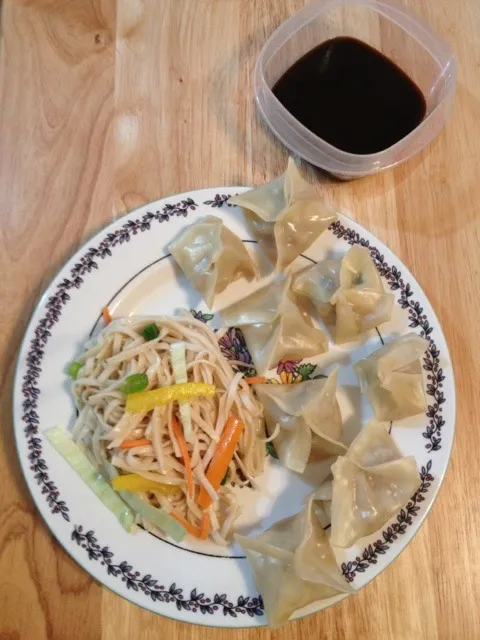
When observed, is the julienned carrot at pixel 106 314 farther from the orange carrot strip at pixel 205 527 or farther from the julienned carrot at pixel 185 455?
the orange carrot strip at pixel 205 527

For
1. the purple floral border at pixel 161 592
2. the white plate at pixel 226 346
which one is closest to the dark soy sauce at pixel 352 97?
the white plate at pixel 226 346

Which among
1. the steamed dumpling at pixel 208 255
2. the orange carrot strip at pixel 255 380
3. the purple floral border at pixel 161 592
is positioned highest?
the steamed dumpling at pixel 208 255

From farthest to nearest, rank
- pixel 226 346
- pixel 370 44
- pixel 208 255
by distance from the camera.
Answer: pixel 370 44 → pixel 226 346 → pixel 208 255

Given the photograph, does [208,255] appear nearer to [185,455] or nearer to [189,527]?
[185,455]

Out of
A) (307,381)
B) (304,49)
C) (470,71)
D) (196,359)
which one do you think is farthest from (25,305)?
(470,71)

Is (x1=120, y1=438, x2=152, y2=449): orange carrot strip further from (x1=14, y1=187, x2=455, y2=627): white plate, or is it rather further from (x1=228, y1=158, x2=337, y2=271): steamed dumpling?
(x1=228, y1=158, x2=337, y2=271): steamed dumpling

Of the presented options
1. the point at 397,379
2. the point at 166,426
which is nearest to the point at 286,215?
the point at 397,379
